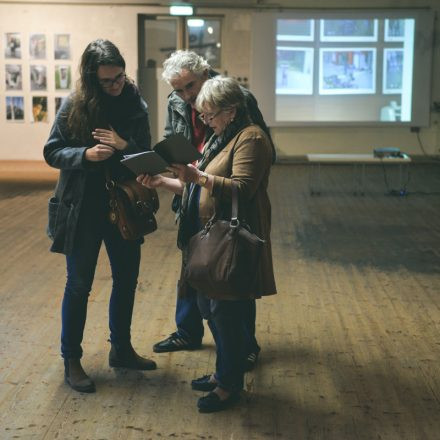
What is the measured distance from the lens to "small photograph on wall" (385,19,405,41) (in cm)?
1345

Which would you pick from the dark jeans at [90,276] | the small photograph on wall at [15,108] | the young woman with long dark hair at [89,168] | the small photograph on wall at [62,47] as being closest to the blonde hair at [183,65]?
the young woman with long dark hair at [89,168]

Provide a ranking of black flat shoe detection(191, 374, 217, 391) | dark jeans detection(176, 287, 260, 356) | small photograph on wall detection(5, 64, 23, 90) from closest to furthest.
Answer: black flat shoe detection(191, 374, 217, 391)
dark jeans detection(176, 287, 260, 356)
small photograph on wall detection(5, 64, 23, 90)

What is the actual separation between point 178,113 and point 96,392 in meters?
1.33

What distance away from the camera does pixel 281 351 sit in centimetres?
390

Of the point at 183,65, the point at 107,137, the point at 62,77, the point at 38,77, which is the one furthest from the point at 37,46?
the point at 107,137

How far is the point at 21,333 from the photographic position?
4164mm

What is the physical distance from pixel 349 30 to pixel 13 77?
19.1 ft

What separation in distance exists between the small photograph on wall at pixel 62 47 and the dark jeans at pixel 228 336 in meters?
11.0

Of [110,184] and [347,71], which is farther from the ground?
[347,71]

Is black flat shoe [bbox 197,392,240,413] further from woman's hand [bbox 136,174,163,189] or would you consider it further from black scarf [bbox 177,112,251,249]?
woman's hand [bbox 136,174,163,189]

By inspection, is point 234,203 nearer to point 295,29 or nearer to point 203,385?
point 203,385

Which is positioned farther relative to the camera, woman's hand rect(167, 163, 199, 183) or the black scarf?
the black scarf

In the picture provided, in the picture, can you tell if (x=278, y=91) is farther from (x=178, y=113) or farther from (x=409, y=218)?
(x=178, y=113)

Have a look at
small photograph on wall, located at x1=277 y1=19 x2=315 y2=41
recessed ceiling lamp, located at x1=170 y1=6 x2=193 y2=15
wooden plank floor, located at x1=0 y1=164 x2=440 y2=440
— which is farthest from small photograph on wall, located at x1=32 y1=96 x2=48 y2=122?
wooden plank floor, located at x1=0 y1=164 x2=440 y2=440
